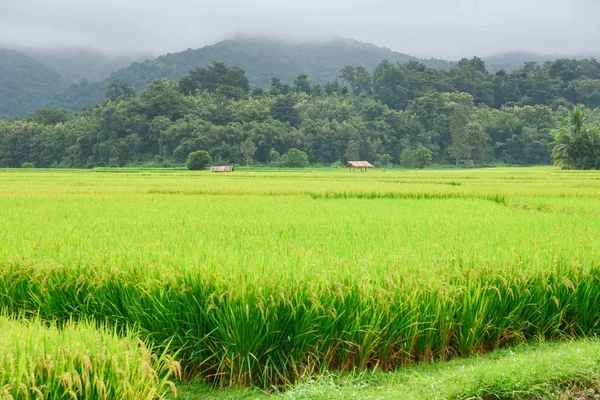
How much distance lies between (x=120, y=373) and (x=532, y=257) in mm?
3863

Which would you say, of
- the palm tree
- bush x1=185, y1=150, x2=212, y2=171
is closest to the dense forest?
bush x1=185, y1=150, x2=212, y2=171

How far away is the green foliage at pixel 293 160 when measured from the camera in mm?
65312

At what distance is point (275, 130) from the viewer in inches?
2773

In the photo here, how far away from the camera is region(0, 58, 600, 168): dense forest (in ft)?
226

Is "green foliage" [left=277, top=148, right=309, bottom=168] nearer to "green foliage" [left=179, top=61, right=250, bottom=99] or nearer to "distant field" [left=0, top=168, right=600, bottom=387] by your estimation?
"green foliage" [left=179, top=61, right=250, bottom=99]

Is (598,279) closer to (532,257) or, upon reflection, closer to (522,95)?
(532,257)

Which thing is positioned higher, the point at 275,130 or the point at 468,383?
the point at 275,130

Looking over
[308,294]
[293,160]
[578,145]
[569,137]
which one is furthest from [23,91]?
[308,294]

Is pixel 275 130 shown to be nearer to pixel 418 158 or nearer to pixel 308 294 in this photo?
pixel 418 158

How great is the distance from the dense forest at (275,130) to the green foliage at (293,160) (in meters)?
0.55

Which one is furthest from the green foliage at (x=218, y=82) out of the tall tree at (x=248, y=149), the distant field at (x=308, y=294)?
the distant field at (x=308, y=294)

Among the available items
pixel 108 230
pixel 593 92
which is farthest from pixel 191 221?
pixel 593 92

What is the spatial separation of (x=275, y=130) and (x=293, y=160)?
7355 millimetres

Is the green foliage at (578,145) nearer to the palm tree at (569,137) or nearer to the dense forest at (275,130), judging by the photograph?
the palm tree at (569,137)
